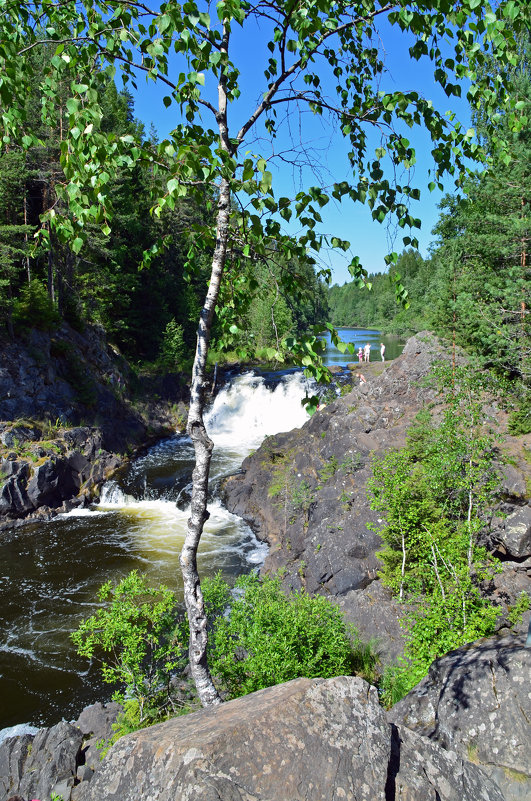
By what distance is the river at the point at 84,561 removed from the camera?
984 centimetres

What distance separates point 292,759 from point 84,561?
13.5m

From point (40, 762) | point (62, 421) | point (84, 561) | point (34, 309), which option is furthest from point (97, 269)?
point (40, 762)

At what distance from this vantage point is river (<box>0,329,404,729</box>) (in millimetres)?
9836

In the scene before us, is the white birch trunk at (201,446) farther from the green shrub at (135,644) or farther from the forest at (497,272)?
the forest at (497,272)

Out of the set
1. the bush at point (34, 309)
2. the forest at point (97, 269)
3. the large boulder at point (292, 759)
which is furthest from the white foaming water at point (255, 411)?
the large boulder at point (292, 759)

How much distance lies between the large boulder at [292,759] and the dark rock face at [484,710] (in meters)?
0.88

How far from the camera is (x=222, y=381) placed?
34000 mm

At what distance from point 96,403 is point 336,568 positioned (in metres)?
16.7

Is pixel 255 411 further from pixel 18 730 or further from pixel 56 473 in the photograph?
pixel 18 730

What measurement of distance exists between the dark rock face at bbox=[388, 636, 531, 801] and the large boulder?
0.88m

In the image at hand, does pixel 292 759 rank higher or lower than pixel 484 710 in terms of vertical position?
higher

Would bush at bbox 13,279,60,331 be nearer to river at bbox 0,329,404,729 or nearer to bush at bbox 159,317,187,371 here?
river at bbox 0,329,404,729

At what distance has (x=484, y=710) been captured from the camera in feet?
14.7

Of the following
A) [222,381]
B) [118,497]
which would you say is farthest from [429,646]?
[222,381]
